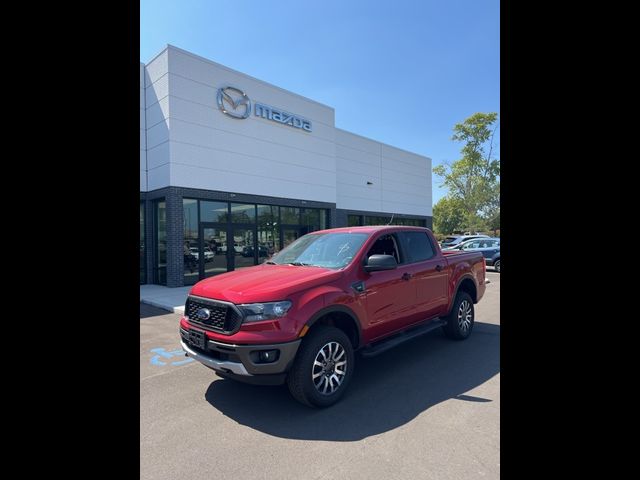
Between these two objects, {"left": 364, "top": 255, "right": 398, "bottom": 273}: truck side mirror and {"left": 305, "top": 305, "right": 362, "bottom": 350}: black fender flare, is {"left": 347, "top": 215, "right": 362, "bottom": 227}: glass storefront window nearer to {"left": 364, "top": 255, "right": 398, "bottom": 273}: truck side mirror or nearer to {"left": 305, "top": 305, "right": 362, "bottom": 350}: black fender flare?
{"left": 364, "top": 255, "right": 398, "bottom": 273}: truck side mirror

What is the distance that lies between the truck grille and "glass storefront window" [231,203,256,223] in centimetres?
1070

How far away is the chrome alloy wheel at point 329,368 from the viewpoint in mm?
3564

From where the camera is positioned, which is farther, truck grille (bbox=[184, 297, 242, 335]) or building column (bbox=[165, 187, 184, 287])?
building column (bbox=[165, 187, 184, 287])

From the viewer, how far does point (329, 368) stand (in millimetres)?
3666

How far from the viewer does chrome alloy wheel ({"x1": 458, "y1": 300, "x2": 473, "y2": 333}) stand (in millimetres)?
5832

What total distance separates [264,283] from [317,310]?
62 centimetres

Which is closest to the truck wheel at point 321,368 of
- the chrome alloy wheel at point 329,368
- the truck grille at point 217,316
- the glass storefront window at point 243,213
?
the chrome alloy wheel at point 329,368

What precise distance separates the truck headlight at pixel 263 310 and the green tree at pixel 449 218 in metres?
54.9

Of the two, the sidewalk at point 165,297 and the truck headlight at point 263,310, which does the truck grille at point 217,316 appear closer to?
the truck headlight at point 263,310

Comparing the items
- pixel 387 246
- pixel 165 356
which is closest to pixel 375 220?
pixel 387 246

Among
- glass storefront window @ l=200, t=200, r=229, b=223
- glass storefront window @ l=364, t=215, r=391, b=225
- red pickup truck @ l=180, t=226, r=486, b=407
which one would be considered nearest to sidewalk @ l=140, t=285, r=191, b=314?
glass storefront window @ l=200, t=200, r=229, b=223
